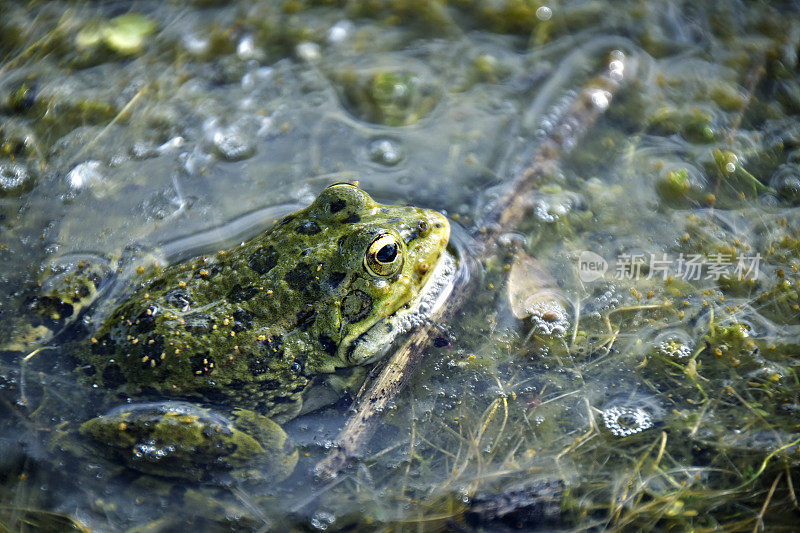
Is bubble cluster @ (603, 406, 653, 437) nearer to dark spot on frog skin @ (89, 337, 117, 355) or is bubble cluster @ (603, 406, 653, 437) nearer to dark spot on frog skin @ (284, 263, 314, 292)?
dark spot on frog skin @ (284, 263, 314, 292)

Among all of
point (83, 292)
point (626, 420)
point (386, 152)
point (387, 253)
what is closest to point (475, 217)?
point (386, 152)

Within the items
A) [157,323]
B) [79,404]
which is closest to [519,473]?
[157,323]

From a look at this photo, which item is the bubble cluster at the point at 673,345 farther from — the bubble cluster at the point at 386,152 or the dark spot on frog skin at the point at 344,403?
the bubble cluster at the point at 386,152

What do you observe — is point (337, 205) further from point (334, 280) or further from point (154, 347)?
point (154, 347)

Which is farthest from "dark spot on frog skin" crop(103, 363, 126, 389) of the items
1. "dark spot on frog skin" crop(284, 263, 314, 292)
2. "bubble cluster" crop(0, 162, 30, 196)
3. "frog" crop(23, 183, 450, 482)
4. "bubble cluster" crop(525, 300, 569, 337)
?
"bubble cluster" crop(525, 300, 569, 337)

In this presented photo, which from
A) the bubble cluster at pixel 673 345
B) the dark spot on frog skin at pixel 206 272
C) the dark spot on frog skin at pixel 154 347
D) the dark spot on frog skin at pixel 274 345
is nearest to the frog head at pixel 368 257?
the dark spot on frog skin at pixel 274 345

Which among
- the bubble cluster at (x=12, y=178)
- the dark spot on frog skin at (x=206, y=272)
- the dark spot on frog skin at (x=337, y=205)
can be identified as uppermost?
the dark spot on frog skin at (x=337, y=205)
